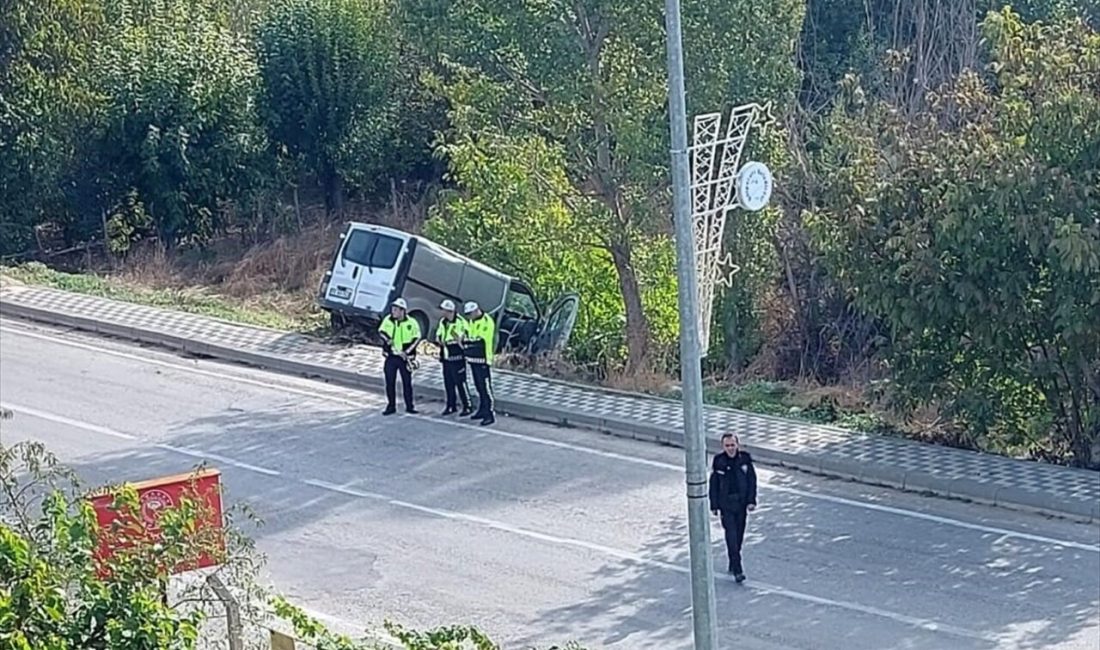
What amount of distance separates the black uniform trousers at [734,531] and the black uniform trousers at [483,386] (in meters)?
5.61

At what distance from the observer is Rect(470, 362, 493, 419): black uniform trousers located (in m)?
20.5

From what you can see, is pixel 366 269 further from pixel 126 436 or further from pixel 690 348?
pixel 690 348

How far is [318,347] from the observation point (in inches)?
956

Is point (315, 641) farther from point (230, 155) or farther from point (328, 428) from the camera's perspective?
point (230, 155)

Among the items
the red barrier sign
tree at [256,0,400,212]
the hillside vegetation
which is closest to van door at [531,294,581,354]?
the hillside vegetation

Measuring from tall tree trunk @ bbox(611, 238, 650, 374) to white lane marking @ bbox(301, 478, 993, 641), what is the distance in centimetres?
633

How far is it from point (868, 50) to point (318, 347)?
12402 mm

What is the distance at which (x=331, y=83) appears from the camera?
33125 mm

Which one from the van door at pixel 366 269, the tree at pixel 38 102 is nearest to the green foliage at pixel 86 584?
the van door at pixel 366 269

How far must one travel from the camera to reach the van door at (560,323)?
82.8ft

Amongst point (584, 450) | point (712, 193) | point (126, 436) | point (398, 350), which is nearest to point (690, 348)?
point (712, 193)

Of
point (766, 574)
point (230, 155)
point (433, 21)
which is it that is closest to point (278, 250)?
point (230, 155)

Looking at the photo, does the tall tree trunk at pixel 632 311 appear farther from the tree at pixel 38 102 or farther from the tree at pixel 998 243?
the tree at pixel 38 102

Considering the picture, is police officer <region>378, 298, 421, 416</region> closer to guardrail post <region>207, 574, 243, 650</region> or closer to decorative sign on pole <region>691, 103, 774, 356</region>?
decorative sign on pole <region>691, 103, 774, 356</region>
